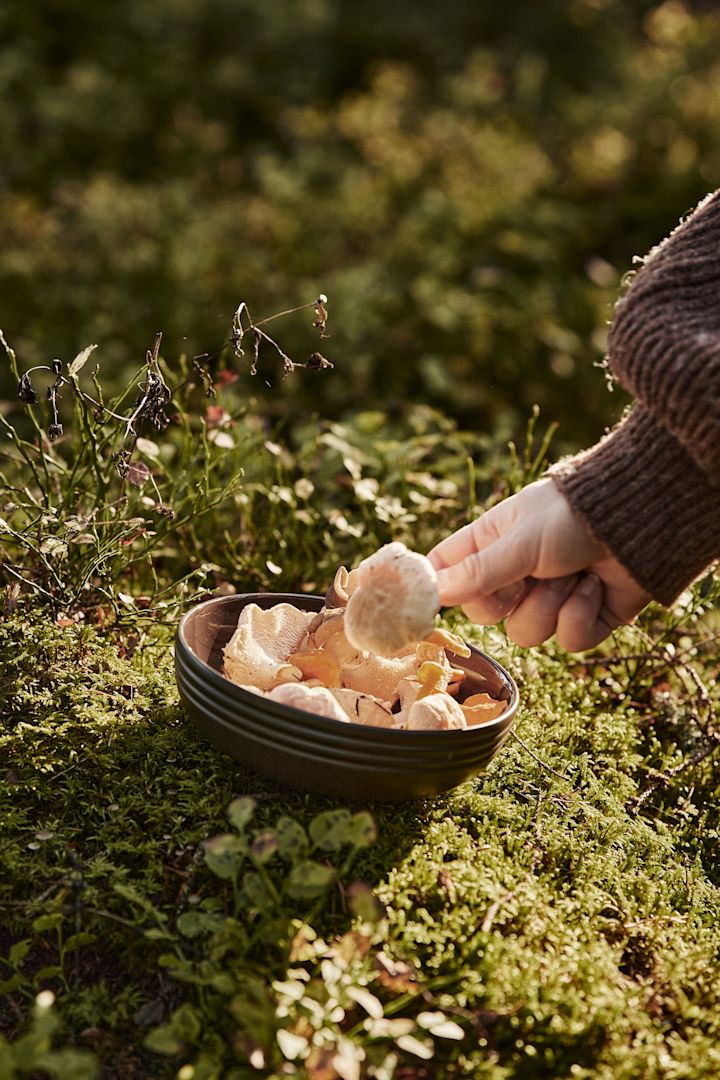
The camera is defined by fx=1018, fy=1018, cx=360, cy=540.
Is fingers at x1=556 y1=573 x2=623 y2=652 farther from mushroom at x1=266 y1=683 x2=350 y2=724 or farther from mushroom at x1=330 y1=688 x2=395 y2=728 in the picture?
mushroom at x1=266 y1=683 x2=350 y2=724

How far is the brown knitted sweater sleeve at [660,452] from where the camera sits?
1768 millimetres

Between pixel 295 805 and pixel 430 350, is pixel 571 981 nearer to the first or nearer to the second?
pixel 295 805

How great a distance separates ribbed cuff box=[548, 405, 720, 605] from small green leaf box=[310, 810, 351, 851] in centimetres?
68

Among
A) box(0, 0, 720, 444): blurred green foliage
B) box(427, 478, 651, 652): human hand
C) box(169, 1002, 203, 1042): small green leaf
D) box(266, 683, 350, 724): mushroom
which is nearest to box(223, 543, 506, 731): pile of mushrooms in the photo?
box(266, 683, 350, 724): mushroom

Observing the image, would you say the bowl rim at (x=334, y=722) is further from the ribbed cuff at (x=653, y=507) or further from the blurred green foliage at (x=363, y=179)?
the blurred green foliage at (x=363, y=179)

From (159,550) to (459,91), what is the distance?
4.88 meters

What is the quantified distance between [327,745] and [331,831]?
14cm

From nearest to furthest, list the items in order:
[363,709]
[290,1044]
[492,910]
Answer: [290,1044], [492,910], [363,709]

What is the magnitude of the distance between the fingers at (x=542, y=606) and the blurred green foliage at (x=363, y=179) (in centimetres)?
204

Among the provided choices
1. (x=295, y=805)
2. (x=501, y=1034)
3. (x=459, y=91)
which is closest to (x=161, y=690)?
(x=295, y=805)

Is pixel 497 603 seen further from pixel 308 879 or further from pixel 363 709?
pixel 308 879

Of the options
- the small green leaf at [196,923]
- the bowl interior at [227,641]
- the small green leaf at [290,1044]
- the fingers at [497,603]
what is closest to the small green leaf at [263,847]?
the small green leaf at [196,923]

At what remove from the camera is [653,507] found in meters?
1.83

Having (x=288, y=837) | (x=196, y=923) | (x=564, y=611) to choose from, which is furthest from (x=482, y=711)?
(x=196, y=923)
